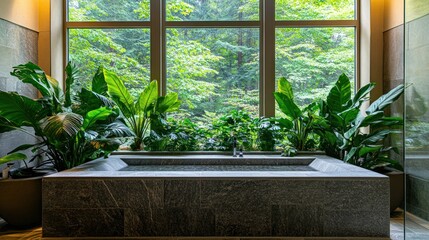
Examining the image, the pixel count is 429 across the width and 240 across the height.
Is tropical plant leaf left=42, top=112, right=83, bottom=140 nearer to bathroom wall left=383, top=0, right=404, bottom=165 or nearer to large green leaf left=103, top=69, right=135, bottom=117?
large green leaf left=103, top=69, right=135, bottom=117

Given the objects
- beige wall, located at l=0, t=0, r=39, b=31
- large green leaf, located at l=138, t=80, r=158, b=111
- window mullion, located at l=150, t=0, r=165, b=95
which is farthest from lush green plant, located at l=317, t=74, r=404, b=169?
beige wall, located at l=0, t=0, r=39, b=31

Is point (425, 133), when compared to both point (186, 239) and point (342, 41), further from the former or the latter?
point (342, 41)

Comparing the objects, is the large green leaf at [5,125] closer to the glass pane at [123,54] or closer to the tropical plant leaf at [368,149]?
the glass pane at [123,54]

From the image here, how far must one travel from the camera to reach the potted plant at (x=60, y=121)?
3.06 metres

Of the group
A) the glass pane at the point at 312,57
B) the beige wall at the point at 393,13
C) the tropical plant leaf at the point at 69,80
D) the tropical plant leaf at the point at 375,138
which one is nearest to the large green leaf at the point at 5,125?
the tropical plant leaf at the point at 69,80

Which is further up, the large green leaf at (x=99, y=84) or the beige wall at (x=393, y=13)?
the beige wall at (x=393, y=13)

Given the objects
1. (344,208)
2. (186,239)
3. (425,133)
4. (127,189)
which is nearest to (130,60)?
(127,189)

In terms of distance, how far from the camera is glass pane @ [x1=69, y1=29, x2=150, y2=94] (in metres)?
4.64

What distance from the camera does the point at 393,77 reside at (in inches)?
161

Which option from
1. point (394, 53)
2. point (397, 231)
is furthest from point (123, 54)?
point (397, 231)

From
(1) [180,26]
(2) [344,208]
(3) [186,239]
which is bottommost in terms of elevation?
(3) [186,239]

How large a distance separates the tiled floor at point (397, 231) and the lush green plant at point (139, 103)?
61.8 inches

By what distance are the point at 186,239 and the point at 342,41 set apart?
11.0 feet

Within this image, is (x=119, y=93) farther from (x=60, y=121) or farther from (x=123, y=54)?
(x=60, y=121)
